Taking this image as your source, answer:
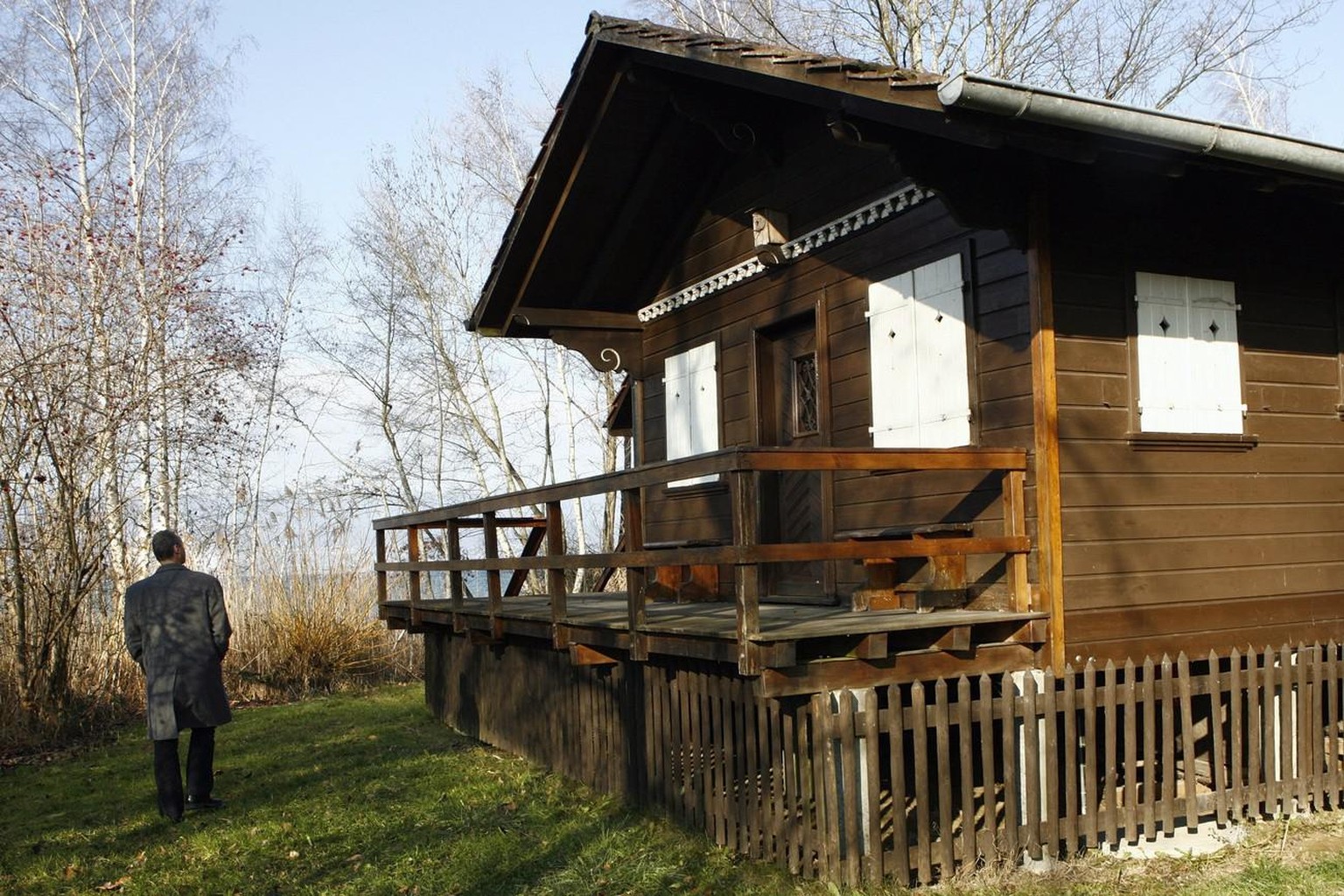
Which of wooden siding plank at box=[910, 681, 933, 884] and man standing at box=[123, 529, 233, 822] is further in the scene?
man standing at box=[123, 529, 233, 822]

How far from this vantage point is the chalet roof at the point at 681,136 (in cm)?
568

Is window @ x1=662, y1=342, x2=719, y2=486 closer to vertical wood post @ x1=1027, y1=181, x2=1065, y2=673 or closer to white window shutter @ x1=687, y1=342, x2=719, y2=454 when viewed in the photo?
white window shutter @ x1=687, y1=342, x2=719, y2=454

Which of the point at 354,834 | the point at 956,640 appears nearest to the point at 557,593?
the point at 354,834

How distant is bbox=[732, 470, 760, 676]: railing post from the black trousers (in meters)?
4.31

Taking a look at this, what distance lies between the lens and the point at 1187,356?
7227 mm

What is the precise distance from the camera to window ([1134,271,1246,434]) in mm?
7062

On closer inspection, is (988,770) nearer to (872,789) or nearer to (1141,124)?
(872,789)

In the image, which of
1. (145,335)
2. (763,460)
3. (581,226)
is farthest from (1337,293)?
(145,335)

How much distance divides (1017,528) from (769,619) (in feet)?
4.92

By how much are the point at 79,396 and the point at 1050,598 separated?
10.2 meters

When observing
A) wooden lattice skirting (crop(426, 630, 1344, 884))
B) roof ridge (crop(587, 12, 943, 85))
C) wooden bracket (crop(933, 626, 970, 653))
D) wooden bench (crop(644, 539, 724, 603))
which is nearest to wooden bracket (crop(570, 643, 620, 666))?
wooden lattice skirting (crop(426, 630, 1344, 884))

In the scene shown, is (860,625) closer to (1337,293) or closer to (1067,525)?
(1067,525)

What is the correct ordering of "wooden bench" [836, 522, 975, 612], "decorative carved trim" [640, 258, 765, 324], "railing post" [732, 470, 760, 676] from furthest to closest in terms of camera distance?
"decorative carved trim" [640, 258, 765, 324]
"wooden bench" [836, 522, 975, 612]
"railing post" [732, 470, 760, 676]

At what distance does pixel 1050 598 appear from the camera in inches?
258
